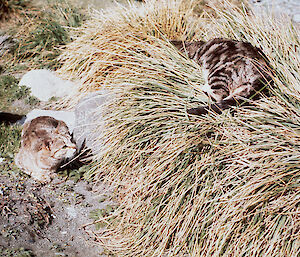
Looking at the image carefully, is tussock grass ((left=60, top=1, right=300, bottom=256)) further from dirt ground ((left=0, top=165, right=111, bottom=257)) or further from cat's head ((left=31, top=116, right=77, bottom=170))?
cat's head ((left=31, top=116, right=77, bottom=170))

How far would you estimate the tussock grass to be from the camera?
2.99 meters

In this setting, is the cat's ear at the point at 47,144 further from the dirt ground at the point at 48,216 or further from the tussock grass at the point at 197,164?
the tussock grass at the point at 197,164

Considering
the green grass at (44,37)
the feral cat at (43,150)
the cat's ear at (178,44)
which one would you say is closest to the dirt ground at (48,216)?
the feral cat at (43,150)

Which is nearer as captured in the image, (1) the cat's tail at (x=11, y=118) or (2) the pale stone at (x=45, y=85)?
(1) the cat's tail at (x=11, y=118)

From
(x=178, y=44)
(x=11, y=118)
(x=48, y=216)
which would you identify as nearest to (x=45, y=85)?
Answer: (x=11, y=118)

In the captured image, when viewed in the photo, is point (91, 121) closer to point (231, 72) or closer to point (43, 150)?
point (43, 150)

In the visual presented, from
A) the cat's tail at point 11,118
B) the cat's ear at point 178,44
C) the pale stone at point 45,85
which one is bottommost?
the cat's tail at point 11,118

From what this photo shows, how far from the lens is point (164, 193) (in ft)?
11.0

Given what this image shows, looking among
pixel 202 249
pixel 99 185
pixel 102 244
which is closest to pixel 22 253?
pixel 102 244

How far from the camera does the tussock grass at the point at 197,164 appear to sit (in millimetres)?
2994

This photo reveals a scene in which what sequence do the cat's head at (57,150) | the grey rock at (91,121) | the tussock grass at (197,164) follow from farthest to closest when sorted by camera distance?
the grey rock at (91,121) → the cat's head at (57,150) → the tussock grass at (197,164)

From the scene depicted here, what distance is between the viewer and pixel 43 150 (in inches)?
155

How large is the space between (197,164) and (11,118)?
274 centimetres

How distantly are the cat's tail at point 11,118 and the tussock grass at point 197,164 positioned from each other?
4.34 ft
